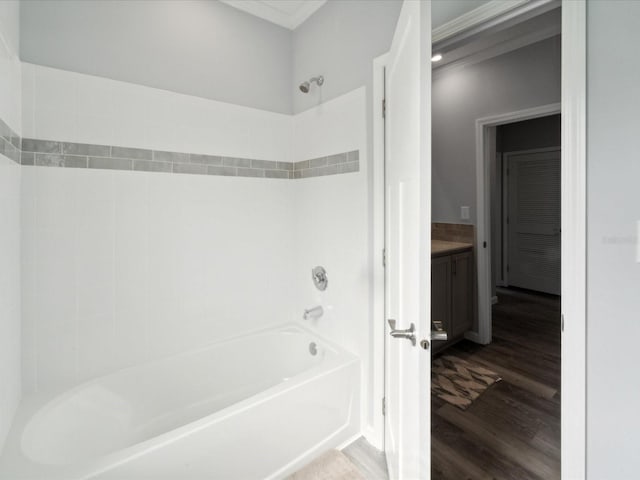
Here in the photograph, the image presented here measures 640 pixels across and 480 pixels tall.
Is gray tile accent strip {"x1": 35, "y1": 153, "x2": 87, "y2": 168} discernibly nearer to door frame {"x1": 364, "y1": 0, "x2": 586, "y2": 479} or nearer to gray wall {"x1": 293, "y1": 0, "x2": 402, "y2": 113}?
gray wall {"x1": 293, "y1": 0, "x2": 402, "y2": 113}

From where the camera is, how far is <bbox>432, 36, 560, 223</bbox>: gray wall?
2.92 meters

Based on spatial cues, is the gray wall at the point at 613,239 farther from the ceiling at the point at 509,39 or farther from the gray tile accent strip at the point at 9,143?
the gray tile accent strip at the point at 9,143

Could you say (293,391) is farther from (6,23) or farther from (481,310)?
→ (481,310)

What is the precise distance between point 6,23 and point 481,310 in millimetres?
3674

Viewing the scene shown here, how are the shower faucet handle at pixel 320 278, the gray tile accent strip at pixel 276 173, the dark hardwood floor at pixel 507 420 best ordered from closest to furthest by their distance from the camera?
1. the dark hardwood floor at pixel 507 420
2. the shower faucet handle at pixel 320 278
3. the gray tile accent strip at pixel 276 173

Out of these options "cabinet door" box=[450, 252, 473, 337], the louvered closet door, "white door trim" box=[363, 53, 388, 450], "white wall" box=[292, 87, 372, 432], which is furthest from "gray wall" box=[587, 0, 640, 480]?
the louvered closet door

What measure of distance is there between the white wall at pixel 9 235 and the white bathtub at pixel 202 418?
0.16 metres

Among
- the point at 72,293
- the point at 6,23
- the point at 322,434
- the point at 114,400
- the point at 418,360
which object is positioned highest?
the point at 6,23

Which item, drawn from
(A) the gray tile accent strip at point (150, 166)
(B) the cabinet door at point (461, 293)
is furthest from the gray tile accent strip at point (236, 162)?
(B) the cabinet door at point (461, 293)

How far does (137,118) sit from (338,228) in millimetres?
1290

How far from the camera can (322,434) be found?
1710mm

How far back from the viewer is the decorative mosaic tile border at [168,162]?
1.55 meters

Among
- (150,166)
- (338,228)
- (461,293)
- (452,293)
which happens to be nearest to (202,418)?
(338,228)

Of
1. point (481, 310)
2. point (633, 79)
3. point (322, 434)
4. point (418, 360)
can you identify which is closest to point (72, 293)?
point (322, 434)
